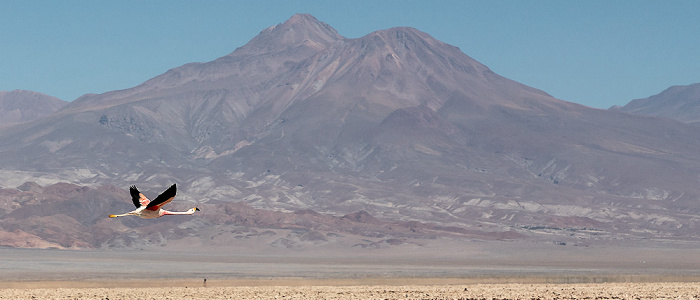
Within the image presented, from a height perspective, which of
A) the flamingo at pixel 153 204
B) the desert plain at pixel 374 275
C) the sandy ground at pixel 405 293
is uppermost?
the flamingo at pixel 153 204

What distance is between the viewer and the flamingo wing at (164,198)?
3100 centimetres

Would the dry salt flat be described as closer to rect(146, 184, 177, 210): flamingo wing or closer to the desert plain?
the desert plain

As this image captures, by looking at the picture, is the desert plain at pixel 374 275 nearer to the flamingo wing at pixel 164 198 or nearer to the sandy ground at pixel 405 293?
the sandy ground at pixel 405 293

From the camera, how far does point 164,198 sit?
31328mm

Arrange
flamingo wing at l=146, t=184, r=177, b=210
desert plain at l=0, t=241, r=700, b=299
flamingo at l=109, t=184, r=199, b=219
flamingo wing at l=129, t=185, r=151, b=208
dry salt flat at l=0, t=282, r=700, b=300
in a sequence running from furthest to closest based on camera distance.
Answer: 1. desert plain at l=0, t=241, r=700, b=299
2. dry salt flat at l=0, t=282, r=700, b=300
3. flamingo wing at l=129, t=185, r=151, b=208
4. flamingo at l=109, t=184, r=199, b=219
5. flamingo wing at l=146, t=184, r=177, b=210

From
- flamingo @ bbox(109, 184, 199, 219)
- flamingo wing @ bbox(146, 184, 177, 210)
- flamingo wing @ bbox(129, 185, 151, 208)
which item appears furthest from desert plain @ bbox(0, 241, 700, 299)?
flamingo wing @ bbox(146, 184, 177, 210)

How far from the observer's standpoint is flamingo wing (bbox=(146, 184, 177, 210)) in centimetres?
3100

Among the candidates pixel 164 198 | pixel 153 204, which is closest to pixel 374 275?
pixel 153 204

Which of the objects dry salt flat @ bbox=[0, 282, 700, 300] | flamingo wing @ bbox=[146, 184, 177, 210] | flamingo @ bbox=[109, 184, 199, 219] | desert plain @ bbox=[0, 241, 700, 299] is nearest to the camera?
flamingo wing @ bbox=[146, 184, 177, 210]

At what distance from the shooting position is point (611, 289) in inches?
2203

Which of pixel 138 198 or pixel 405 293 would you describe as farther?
pixel 405 293

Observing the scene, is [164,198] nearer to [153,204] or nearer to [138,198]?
[153,204]

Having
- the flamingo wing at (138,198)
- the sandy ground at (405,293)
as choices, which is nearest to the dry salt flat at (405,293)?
the sandy ground at (405,293)

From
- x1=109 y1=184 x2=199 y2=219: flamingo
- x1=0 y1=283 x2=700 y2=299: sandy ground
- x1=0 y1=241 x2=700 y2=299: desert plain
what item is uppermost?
x1=109 y1=184 x2=199 y2=219: flamingo
